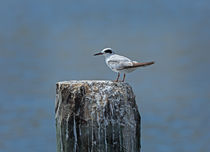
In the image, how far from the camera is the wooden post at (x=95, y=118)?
7.89ft

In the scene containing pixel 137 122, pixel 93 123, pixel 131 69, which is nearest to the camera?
pixel 93 123

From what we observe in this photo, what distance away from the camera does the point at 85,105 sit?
247 cm

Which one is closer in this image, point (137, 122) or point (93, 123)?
point (93, 123)

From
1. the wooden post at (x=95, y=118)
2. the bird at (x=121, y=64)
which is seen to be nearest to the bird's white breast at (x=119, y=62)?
the bird at (x=121, y=64)

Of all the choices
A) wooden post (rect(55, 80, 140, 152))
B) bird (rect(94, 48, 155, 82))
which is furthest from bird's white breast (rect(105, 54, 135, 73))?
wooden post (rect(55, 80, 140, 152))

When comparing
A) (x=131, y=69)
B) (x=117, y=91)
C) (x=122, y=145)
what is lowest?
(x=122, y=145)

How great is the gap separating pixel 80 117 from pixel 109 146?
0.28m

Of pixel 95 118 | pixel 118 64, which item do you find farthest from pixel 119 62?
pixel 95 118

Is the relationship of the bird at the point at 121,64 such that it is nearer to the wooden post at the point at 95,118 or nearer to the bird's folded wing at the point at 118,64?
the bird's folded wing at the point at 118,64

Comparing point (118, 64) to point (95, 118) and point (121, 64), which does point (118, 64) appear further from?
point (95, 118)

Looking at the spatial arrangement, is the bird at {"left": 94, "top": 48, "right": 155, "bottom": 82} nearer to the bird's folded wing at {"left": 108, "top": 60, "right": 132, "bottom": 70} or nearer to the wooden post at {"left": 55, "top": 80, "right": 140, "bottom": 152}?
the bird's folded wing at {"left": 108, "top": 60, "right": 132, "bottom": 70}

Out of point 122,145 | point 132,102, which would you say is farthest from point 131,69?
point 122,145

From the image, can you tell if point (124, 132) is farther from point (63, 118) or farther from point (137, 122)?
point (63, 118)

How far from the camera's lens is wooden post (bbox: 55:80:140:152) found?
2404 millimetres
